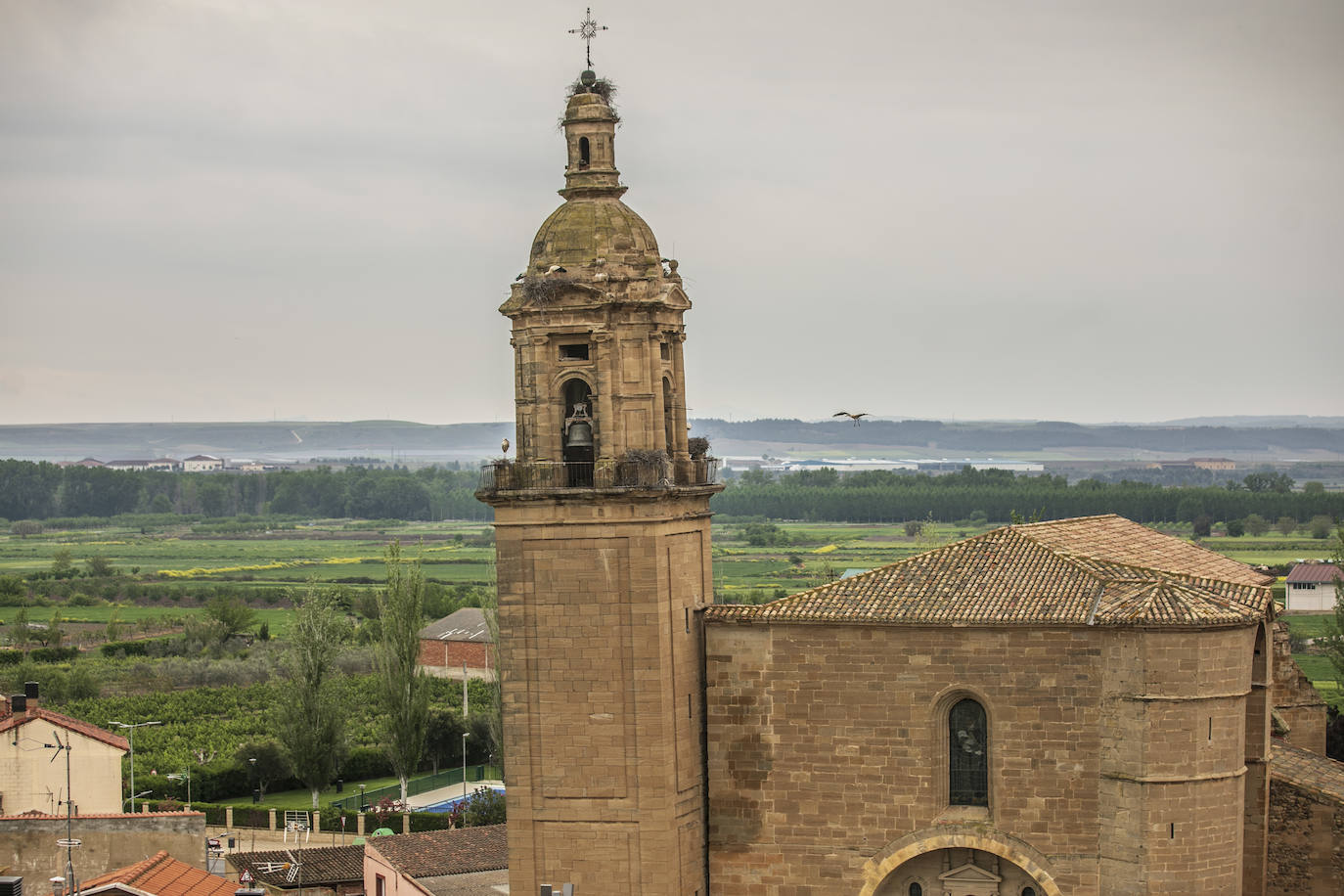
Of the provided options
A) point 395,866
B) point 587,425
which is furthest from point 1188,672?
point 395,866

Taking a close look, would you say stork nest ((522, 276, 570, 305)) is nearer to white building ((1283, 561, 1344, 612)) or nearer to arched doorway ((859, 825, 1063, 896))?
arched doorway ((859, 825, 1063, 896))

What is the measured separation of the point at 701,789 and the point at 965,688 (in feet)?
16.2

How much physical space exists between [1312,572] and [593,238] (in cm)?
7442

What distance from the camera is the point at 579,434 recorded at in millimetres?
34906

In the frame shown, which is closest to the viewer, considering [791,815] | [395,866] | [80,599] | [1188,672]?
[1188,672]

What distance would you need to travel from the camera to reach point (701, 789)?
113ft

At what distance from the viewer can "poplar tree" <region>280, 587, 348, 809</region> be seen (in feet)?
204

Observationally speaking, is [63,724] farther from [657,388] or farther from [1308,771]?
[1308,771]

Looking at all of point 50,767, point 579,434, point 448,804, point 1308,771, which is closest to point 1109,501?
point 448,804

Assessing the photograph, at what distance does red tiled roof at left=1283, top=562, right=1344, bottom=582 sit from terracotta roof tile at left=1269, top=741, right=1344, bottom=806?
208 ft

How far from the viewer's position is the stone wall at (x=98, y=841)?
39781 mm

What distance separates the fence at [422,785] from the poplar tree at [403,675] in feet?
5.48

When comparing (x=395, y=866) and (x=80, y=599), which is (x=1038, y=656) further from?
(x=80, y=599)

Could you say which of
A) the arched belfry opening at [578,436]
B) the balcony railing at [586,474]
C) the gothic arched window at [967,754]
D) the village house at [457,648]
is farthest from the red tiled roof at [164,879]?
the village house at [457,648]
